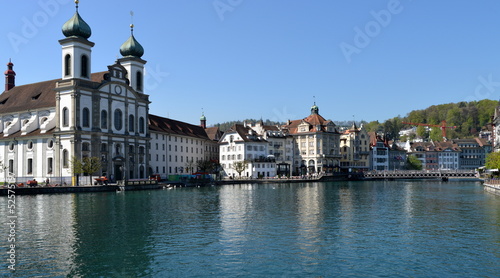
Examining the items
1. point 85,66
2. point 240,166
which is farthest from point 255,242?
point 240,166

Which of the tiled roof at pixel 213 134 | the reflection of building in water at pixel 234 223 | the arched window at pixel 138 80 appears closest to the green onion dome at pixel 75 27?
the arched window at pixel 138 80

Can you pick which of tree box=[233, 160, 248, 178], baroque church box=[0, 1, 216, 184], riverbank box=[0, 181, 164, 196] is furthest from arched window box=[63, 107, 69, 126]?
tree box=[233, 160, 248, 178]

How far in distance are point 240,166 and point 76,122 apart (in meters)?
42.4

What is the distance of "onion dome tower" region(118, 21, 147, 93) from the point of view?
321ft

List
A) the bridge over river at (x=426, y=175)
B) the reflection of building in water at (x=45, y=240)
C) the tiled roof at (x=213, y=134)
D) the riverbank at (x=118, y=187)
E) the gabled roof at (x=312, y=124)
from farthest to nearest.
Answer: the gabled roof at (x=312, y=124) < the tiled roof at (x=213, y=134) < the bridge over river at (x=426, y=175) < the riverbank at (x=118, y=187) < the reflection of building in water at (x=45, y=240)

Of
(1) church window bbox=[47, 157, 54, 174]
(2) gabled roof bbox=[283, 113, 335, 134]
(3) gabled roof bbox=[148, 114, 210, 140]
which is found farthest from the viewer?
(2) gabled roof bbox=[283, 113, 335, 134]

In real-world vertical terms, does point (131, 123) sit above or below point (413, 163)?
above

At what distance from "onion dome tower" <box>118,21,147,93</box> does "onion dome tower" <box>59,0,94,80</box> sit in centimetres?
1358

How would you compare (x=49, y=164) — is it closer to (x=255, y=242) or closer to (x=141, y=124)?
(x=141, y=124)

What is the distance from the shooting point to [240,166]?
113 meters

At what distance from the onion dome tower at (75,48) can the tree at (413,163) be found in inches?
4755

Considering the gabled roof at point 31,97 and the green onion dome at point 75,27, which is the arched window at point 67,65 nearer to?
the green onion dome at point 75,27

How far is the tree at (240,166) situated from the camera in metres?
113

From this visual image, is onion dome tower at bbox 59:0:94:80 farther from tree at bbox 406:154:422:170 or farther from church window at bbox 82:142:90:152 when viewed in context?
tree at bbox 406:154:422:170
